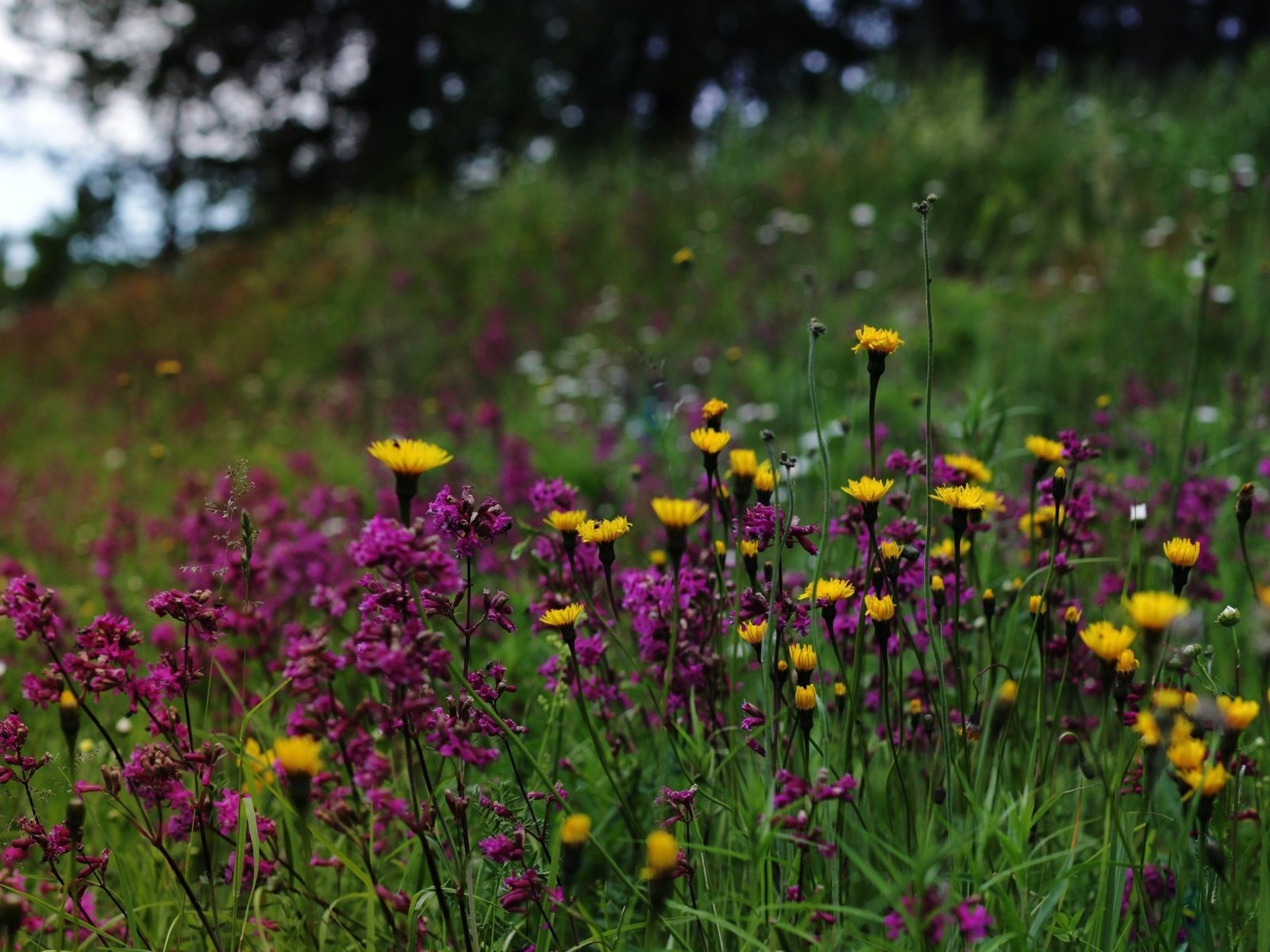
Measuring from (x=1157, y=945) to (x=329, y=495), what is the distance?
8.83 ft

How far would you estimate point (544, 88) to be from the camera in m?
13.9

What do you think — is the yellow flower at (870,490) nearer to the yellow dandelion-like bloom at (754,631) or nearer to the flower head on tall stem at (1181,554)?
the yellow dandelion-like bloom at (754,631)

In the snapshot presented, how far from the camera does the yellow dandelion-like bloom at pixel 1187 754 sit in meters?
0.95

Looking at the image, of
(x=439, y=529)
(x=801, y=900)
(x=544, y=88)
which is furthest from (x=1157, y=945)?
(x=544, y=88)

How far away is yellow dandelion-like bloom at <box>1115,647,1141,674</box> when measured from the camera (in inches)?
44.6

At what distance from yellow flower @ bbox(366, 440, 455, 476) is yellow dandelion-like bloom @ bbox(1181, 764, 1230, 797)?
0.82 meters

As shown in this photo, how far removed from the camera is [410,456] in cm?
100

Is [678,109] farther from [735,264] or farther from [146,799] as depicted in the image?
[146,799]

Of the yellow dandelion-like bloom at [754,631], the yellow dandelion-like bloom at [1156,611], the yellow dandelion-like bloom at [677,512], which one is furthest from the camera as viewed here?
the yellow dandelion-like bloom at [754,631]

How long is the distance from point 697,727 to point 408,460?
2.10 ft

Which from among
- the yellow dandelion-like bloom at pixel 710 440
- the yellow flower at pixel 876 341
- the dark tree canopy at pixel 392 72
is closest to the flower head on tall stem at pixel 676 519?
the yellow dandelion-like bloom at pixel 710 440

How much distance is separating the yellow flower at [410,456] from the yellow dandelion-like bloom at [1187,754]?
31.4 inches

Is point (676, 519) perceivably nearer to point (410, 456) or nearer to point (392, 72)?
point (410, 456)

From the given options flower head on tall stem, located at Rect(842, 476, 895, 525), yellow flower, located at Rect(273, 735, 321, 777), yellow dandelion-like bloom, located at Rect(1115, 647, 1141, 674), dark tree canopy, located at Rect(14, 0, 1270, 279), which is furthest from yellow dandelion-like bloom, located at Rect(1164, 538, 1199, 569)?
dark tree canopy, located at Rect(14, 0, 1270, 279)
